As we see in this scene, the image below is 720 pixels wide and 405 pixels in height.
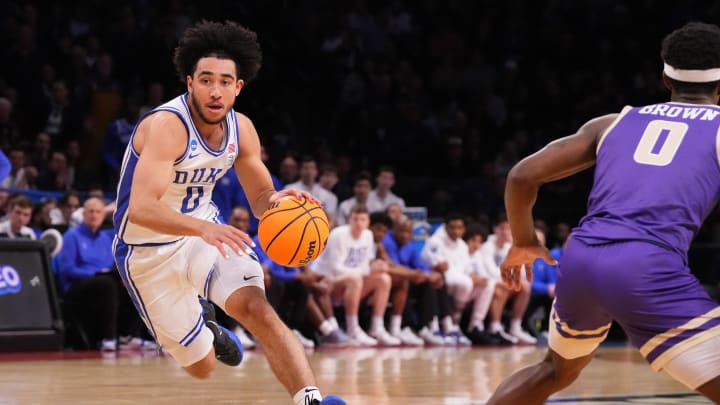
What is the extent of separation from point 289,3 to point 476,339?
587cm

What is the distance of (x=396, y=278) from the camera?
1312 cm

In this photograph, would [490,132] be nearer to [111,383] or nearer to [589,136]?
[111,383]

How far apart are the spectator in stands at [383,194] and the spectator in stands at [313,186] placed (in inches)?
26.5

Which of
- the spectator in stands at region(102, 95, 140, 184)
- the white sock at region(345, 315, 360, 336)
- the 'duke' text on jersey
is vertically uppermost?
the 'duke' text on jersey

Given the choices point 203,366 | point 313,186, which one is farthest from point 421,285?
point 203,366

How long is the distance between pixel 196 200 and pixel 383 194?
8453 millimetres

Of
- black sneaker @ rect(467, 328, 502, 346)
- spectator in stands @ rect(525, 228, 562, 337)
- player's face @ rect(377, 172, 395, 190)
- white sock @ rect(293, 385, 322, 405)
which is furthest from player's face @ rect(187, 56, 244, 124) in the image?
spectator in stands @ rect(525, 228, 562, 337)

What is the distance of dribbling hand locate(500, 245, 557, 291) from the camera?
4105 mm

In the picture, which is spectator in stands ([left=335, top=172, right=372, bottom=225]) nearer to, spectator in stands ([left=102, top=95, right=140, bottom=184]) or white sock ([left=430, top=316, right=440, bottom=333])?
white sock ([left=430, top=316, right=440, bottom=333])

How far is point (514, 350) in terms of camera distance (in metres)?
12.5

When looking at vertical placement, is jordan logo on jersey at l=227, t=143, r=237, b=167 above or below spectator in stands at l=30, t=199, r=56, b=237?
above

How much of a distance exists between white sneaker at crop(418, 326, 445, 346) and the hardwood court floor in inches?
71.8

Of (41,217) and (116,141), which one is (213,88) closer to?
(41,217)

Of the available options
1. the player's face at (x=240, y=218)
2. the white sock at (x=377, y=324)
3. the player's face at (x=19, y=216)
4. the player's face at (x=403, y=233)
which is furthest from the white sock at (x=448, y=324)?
the player's face at (x=19, y=216)
